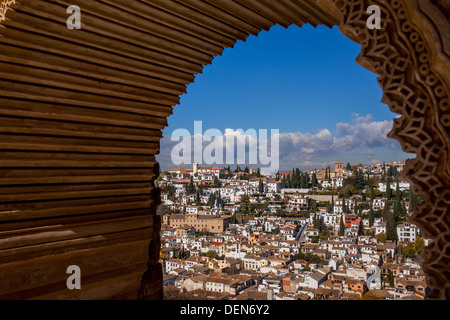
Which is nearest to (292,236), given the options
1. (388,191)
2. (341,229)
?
(341,229)

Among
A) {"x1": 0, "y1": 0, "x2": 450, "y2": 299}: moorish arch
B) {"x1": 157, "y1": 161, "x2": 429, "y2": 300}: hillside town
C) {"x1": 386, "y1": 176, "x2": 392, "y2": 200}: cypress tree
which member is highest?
{"x1": 0, "y1": 0, "x2": 450, "y2": 299}: moorish arch

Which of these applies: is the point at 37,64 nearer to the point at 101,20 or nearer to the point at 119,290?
the point at 101,20

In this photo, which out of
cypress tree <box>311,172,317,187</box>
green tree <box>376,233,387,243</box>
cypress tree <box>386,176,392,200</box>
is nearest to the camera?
green tree <box>376,233,387,243</box>

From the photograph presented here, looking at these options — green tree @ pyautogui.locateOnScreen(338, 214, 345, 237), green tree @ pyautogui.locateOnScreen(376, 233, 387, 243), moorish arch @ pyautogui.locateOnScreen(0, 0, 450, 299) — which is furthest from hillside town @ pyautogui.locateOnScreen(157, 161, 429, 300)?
moorish arch @ pyautogui.locateOnScreen(0, 0, 450, 299)

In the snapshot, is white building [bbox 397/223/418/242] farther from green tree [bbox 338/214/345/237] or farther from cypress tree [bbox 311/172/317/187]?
cypress tree [bbox 311/172/317/187]

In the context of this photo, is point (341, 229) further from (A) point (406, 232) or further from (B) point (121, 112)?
(B) point (121, 112)

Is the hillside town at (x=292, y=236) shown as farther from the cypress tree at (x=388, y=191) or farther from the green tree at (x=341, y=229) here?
the green tree at (x=341, y=229)
